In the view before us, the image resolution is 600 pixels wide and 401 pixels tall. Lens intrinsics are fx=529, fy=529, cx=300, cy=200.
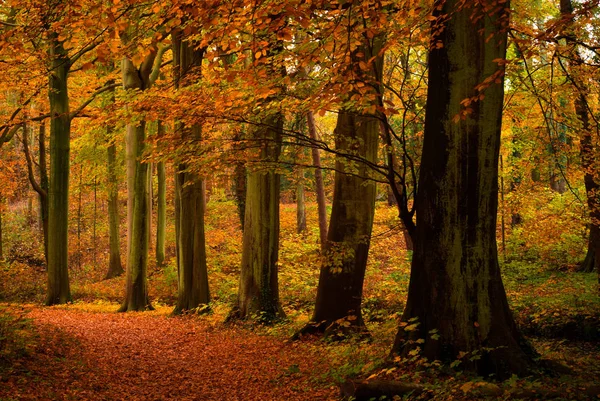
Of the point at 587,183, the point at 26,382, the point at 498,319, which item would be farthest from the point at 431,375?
the point at 587,183

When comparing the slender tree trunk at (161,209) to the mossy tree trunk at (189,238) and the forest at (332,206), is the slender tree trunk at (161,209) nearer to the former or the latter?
the forest at (332,206)

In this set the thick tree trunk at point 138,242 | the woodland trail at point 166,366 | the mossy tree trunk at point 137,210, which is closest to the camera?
the woodland trail at point 166,366

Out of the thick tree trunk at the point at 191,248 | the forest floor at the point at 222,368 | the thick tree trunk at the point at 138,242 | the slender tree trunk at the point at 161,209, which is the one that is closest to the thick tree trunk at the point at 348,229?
the forest floor at the point at 222,368

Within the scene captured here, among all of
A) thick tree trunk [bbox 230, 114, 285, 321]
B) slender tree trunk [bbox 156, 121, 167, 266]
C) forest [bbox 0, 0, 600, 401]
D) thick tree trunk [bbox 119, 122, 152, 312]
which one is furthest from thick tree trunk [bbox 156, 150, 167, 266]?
thick tree trunk [bbox 230, 114, 285, 321]

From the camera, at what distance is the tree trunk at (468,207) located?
5.32 m

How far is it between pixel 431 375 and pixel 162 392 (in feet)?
11.4

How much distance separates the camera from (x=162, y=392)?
6.73 metres

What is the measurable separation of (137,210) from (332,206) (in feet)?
22.6

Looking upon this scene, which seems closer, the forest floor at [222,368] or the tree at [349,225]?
A: the forest floor at [222,368]

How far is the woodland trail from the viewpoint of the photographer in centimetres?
618

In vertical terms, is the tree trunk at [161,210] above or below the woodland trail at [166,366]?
above

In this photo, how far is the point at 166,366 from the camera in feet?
27.0

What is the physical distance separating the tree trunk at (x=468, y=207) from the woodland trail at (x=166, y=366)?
1.69 m

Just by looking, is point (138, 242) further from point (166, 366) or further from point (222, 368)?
point (222, 368)
